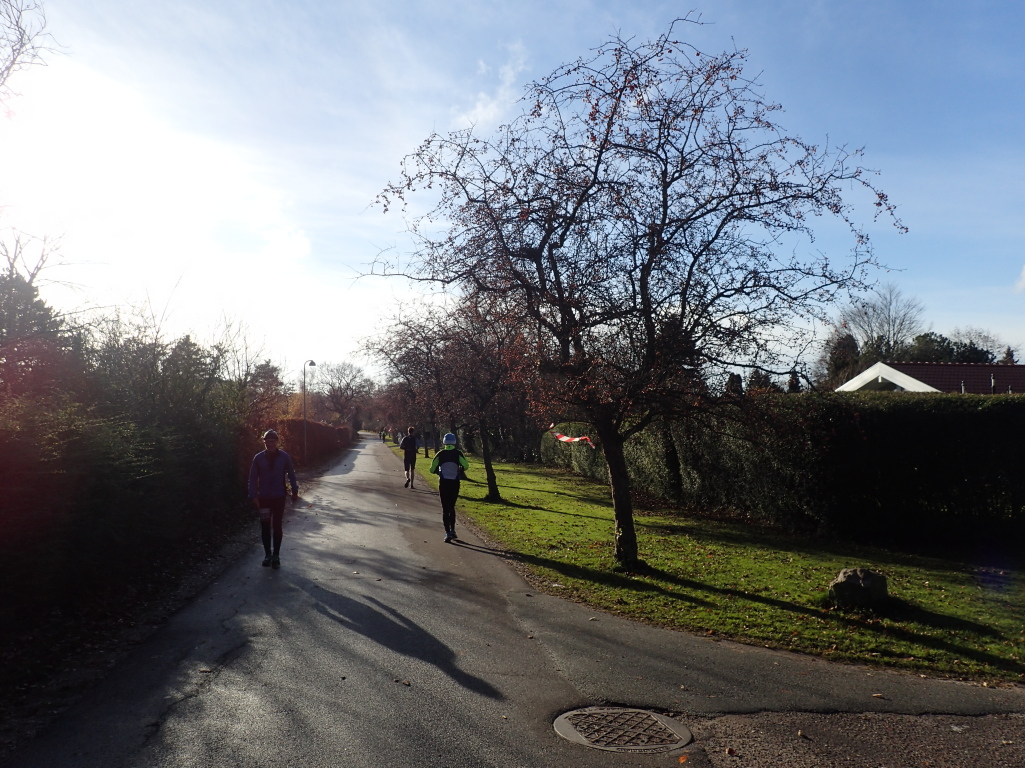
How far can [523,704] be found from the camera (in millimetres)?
4918

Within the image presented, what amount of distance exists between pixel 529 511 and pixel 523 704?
12.9 meters

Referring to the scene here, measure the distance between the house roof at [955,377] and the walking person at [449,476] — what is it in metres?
18.7

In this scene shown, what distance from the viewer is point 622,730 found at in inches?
179

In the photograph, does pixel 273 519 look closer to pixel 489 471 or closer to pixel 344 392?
pixel 489 471

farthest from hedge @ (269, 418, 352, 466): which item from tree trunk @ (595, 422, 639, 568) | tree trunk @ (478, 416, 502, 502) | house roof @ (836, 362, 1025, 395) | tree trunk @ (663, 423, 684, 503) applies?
house roof @ (836, 362, 1025, 395)

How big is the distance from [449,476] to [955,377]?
23.9 metres

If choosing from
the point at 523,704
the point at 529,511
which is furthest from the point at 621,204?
the point at 529,511

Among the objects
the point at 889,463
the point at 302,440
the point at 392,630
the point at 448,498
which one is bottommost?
the point at 392,630

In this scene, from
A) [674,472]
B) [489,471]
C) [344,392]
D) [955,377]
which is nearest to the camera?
[674,472]

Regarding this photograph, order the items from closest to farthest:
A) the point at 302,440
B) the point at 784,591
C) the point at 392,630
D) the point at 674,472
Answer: the point at 392,630, the point at 784,591, the point at 674,472, the point at 302,440

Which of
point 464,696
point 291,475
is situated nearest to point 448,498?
point 291,475

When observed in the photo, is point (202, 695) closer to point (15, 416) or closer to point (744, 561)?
point (15, 416)

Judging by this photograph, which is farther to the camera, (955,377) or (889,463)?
(955,377)

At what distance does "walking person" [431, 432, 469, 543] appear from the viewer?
487 inches
